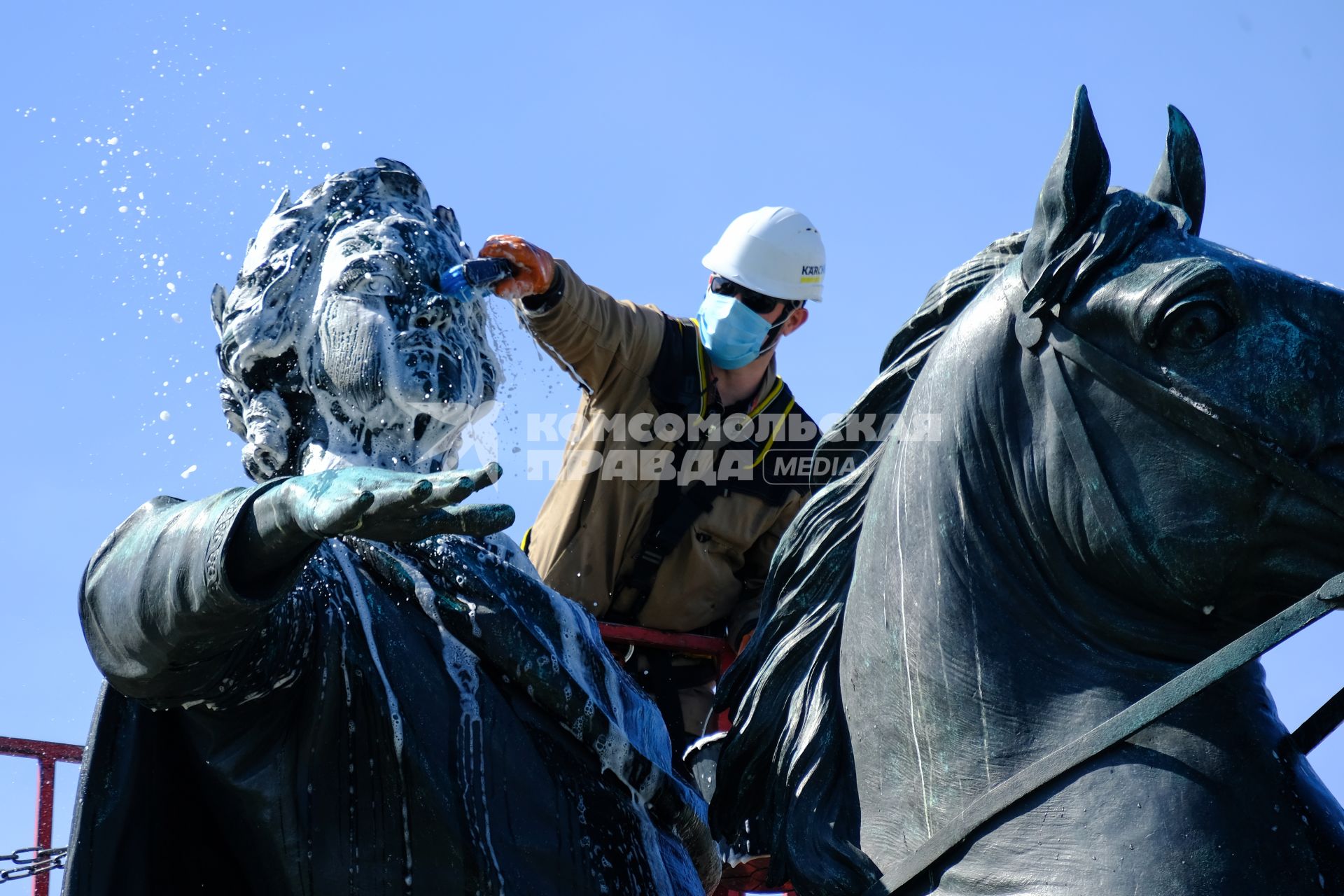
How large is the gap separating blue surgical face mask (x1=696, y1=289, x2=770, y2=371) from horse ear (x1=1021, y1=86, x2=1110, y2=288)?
129 inches

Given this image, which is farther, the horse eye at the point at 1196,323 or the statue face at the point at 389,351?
the statue face at the point at 389,351

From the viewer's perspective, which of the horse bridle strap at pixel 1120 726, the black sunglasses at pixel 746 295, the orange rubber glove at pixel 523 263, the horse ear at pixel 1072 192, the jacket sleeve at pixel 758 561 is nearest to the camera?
the horse bridle strap at pixel 1120 726

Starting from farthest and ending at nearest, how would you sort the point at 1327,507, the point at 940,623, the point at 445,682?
1. the point at 445,682
2. the point at 940,623
3. the point at 1327,507

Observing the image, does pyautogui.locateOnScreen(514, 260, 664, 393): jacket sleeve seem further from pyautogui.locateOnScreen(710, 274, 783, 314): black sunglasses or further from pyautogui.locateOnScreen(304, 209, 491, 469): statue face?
pyautogui.locateOnScreen(304, 209, 491, 469): statue face

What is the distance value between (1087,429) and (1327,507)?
1.30 ft

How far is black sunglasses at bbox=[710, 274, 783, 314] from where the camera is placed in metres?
6.66

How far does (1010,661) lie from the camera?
3.15 m

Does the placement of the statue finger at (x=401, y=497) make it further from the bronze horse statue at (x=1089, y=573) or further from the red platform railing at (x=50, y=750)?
the red platform railing at (x=50, y=750)

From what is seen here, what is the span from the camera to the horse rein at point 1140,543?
2.93 meters

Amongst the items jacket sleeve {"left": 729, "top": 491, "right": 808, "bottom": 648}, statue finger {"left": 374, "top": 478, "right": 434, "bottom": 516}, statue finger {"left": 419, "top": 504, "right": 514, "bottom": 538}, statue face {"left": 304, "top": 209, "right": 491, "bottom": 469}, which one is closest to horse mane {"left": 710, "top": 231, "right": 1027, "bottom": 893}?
statue finger {"left": 419, "top": 504, "right": 514, "bottom": 538}

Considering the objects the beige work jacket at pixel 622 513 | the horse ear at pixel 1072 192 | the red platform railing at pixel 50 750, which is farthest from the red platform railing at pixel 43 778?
the horse ear at pixel 1072 192

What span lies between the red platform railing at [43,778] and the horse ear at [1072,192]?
4.20 meters

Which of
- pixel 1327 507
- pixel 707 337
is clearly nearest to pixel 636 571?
pixel 707 337

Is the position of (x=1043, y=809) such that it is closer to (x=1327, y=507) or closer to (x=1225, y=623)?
(x=1225, y=623)
